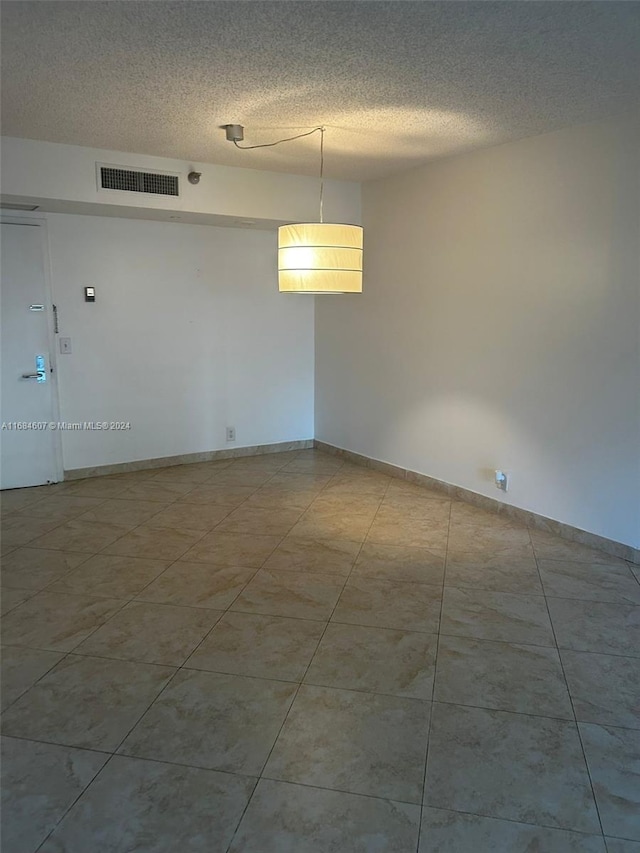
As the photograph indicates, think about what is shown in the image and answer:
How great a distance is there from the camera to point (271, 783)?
1938mm

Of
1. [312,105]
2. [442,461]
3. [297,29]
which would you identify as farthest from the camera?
[442,461]

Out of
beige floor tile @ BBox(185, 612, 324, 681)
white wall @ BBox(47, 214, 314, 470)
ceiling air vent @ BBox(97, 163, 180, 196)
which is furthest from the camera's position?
white wall @ BBox(47, 214, 314, 470)

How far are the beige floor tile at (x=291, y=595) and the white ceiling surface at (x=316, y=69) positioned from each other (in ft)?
8.29

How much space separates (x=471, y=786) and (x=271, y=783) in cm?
63

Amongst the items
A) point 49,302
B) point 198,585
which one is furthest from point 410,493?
point 49,302

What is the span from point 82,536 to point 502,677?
2777 millimetres

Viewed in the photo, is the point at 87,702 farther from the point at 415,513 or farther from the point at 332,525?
the point at 415,513

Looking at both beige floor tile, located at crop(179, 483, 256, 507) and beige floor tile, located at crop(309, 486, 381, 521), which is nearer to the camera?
beige floor tile, located at crop(309, 486, 381, 521)

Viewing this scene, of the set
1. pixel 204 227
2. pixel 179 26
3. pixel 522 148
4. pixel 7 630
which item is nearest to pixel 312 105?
pixel 179 26

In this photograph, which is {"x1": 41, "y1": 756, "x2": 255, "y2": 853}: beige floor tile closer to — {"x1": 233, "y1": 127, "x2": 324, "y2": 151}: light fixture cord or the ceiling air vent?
{"x1": 233, "y1": 127, "x2": 324, "y2": 151}: light fixture cord

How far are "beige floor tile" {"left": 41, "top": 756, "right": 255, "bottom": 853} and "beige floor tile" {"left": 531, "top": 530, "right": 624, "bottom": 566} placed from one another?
94.9 inches

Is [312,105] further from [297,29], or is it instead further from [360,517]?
[360,517]

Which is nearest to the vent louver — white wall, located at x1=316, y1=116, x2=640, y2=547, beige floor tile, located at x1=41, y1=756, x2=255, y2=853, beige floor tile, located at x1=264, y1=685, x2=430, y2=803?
white wall, located at x1=316, y1=116, x2=640, y2=547

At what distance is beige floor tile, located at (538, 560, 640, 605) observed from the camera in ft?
10.4
